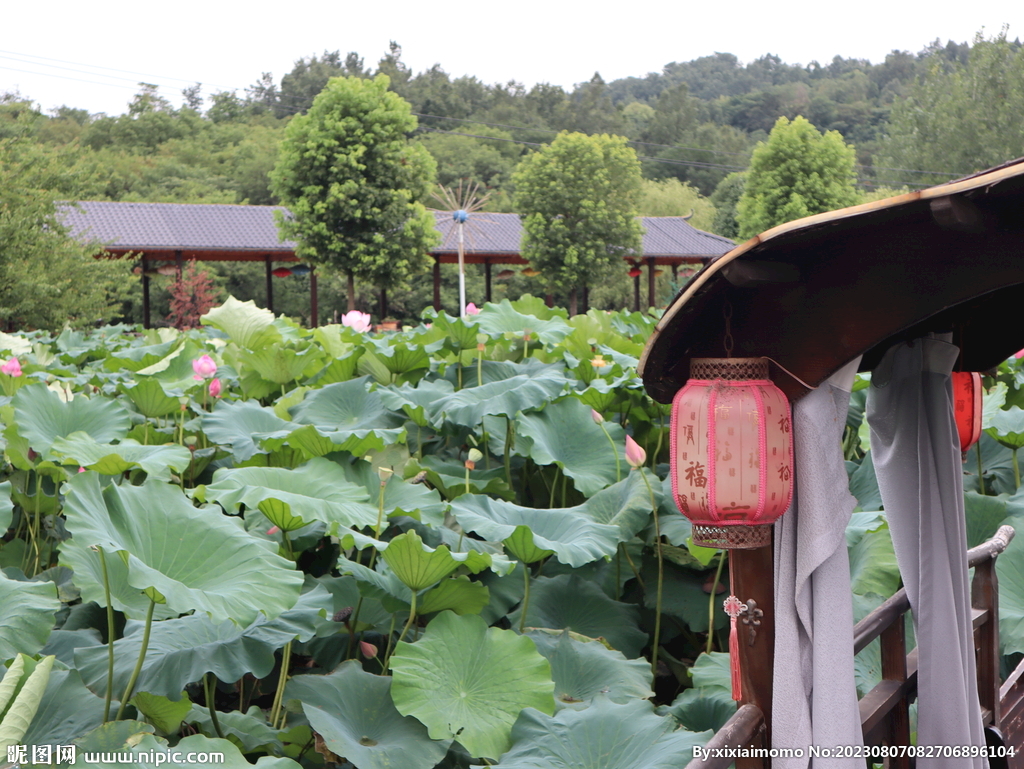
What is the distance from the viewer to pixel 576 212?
18.2 m

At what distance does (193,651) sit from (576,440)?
1.31m

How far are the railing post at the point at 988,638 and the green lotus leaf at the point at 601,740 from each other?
37.4 inches

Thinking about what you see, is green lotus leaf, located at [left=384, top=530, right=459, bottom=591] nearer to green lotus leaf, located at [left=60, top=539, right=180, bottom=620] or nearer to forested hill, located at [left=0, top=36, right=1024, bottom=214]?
green lotus leaf, located at [left=60, top=539, right=180, bottom=620]

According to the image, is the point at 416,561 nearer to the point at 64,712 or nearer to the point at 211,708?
the point at 211,708

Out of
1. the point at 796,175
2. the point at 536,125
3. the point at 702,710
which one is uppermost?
the point at 536,125

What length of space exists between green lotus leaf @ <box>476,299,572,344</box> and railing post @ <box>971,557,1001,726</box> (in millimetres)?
1863

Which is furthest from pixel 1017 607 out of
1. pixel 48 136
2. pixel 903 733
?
pixel 48 136

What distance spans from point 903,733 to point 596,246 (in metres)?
16.8

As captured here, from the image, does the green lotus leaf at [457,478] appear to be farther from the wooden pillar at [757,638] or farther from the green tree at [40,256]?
the green tree at [40,256]

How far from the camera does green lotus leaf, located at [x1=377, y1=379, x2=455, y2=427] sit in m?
2.67

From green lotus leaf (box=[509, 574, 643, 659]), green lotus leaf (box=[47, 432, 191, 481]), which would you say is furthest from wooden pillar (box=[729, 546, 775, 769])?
green lotus leaf (box=[47, 432, 191, 481])

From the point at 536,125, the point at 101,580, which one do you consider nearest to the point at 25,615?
the point at 101,580

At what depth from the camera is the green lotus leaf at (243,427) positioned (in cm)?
241

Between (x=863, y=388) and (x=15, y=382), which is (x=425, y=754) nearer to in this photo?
(x=863, y=388)
